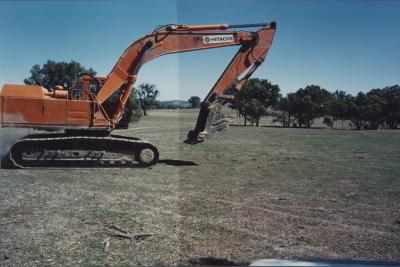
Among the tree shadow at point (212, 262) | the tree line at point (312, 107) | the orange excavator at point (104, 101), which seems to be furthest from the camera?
the tree line at point (312, 107)

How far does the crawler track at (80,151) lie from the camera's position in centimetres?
1366

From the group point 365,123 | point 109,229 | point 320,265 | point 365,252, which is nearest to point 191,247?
point 109,229

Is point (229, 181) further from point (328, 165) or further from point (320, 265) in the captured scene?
point (320, 265)

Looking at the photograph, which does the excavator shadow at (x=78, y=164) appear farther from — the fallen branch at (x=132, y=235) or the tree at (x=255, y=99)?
the tree at (x=255, y=99)

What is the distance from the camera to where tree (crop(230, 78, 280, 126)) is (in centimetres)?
6328

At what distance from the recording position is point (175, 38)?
1542 centimetres

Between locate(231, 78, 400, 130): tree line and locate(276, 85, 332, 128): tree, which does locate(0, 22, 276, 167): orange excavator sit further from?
locate(276, 85, 332, 128): tree

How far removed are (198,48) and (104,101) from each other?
165 inches

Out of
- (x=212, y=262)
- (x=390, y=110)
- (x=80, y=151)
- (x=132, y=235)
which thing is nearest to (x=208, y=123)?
(x=80, y=151)

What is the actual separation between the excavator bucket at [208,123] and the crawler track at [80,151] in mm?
1766

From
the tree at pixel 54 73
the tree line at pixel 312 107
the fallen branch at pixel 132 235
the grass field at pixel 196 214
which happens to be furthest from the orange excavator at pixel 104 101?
the tree line at pixel 312 107

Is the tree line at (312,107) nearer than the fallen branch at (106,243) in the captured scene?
No

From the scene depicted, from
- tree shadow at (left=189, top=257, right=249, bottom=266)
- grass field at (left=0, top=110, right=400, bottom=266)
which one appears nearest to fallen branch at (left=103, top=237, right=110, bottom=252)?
grass field at (left=0, top=110, right=400, bottom=266)

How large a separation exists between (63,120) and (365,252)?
1070cm
